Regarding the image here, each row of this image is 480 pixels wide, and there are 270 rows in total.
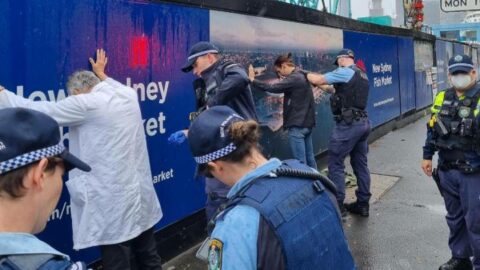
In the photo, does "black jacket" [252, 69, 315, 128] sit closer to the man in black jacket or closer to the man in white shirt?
the man in black jacket

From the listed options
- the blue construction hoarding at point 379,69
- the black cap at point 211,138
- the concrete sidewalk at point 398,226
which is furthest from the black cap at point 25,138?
the blue construction hoarding at point 379,69

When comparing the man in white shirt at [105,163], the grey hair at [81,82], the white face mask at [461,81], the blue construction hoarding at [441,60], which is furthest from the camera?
the blue construction hoarding at [441,60]

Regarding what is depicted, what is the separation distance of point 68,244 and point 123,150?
875 millimetres

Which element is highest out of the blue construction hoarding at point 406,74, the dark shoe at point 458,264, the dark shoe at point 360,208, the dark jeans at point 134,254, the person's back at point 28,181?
the blue construction hoarding at point 406,74

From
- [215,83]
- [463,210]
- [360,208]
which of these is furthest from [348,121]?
[215,83]

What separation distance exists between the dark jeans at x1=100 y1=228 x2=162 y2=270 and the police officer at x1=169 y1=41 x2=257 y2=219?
1.61 ft

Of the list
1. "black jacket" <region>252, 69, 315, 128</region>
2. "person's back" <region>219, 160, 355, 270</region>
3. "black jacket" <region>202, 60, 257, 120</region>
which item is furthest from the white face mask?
"person's back" <region>219, 160, 355, 270</region>

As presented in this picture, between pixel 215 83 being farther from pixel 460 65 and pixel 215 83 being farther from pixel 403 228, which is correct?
pixel 403 228

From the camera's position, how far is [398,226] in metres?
5.20

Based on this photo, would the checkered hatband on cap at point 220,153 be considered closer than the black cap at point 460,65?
Yes

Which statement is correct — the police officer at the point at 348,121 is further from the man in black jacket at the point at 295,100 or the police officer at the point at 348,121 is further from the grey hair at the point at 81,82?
the grey hair at the point at 81,82

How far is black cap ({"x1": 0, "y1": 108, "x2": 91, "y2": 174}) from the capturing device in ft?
3.88

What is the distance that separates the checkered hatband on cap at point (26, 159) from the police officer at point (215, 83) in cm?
216

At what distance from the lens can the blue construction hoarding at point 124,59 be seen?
3.01 m
